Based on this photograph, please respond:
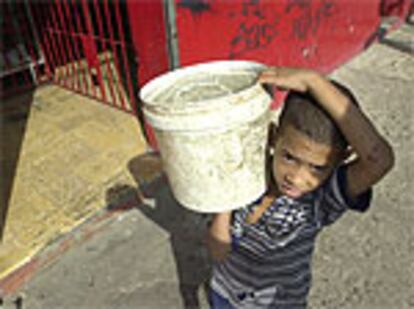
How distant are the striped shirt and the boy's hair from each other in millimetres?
145

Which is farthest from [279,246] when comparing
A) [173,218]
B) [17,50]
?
[17,50]

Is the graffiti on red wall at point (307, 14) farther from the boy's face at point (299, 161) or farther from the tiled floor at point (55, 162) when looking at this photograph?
the boy's face at point (299, 161)

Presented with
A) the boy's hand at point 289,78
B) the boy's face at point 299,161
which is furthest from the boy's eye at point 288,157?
the boy's hand at point 289,78

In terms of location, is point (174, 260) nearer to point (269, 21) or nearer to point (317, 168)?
point (317, 168)

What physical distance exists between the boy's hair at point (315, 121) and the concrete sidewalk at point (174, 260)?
1.49 meters

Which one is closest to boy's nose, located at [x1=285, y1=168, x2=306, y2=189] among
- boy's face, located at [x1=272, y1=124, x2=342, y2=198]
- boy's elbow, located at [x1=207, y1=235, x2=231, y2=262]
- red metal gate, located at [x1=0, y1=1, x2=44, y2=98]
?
boy's face, located at [x1=272, y1=124, x2=342, y2=198]

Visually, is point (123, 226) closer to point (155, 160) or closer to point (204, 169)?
point (155, 160)

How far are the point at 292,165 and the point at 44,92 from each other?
4.71m

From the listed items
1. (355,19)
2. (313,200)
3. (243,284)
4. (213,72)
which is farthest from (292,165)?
(355,19)

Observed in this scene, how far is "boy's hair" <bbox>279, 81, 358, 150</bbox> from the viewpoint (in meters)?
1.18

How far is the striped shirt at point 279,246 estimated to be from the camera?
1332 mm

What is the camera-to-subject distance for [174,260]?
8.68 feet

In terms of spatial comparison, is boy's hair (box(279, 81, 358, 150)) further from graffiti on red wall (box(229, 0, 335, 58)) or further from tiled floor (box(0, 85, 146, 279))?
graffiti on red wall (box(229, 0, 335, 58))

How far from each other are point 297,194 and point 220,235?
366 mm
